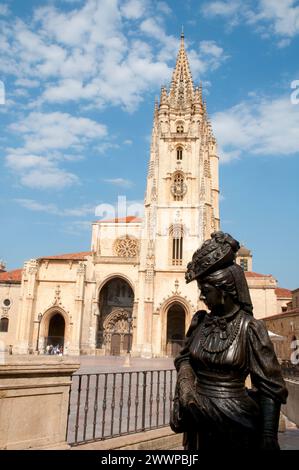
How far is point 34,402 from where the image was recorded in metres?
4.27

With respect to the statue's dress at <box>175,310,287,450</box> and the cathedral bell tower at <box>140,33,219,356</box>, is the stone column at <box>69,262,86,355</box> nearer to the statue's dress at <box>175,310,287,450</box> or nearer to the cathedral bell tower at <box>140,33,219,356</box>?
the cathedral bell tower at <box>140,33,219,356</box>

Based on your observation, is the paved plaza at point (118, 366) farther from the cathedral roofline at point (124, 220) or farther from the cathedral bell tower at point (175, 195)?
the cathedral roofline at point (124, 220)

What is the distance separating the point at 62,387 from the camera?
454cm

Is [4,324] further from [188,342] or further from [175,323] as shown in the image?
[188,342]

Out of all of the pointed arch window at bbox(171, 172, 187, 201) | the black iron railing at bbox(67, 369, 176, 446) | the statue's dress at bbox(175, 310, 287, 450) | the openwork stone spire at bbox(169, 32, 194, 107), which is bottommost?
the black iron railing at bbox(67, 369, 176, 446)

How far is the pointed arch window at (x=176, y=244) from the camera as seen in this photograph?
36.8m

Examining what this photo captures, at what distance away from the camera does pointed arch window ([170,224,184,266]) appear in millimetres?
36750

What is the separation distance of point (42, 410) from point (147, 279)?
3128cm

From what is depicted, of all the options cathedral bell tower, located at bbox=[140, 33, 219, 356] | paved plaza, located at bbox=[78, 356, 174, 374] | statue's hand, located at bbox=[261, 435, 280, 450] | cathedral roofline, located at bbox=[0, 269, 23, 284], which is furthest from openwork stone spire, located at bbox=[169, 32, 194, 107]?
statue's hand, located at bbox=[261, 435, 280, 450]

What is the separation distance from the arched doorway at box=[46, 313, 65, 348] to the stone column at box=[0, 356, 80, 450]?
34.7 meters

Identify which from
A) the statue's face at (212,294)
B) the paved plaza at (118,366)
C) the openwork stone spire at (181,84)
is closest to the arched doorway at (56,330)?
the paved plaza at (118,366)

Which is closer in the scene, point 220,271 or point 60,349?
point 220,271

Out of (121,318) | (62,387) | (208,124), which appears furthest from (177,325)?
(62,387)
